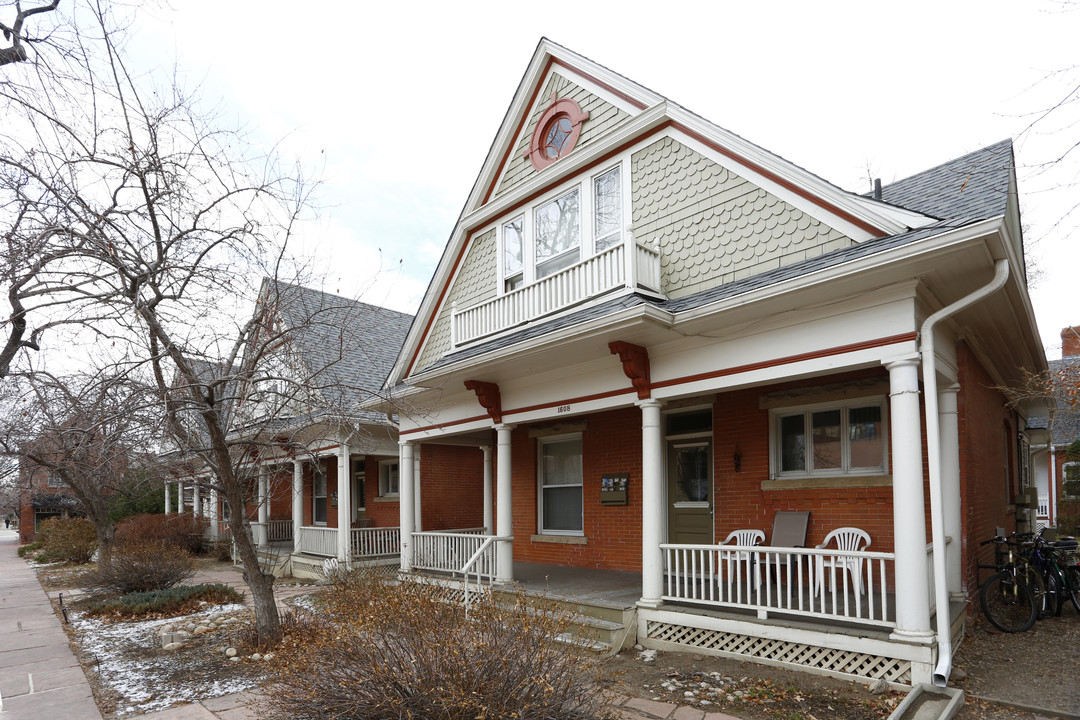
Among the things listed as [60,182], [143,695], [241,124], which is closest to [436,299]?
[241,124]

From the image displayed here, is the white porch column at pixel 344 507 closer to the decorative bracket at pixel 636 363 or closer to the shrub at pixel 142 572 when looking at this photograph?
the shrub at pixel 142 572

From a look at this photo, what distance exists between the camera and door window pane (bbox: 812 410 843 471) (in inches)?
337

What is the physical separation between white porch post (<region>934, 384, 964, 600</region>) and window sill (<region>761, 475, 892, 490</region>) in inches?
24.8

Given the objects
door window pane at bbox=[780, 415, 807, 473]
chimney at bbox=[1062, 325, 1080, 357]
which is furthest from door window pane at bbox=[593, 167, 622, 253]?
chimney at bbox=[1062, 325, 1080, 357]

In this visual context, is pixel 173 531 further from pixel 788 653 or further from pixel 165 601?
pixel 788 653

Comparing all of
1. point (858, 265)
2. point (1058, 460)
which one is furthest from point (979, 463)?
point (1058, 460)

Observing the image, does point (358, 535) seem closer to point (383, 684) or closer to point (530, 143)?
point (530, 143)

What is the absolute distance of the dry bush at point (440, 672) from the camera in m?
3.75

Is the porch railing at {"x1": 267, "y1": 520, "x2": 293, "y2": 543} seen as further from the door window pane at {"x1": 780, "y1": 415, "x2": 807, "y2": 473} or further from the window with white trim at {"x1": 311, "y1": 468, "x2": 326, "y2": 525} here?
the door window pane at {"x1": 780, "y1": 415, "x2": 807, "y2": 473}

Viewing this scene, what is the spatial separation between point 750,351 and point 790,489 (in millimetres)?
2511

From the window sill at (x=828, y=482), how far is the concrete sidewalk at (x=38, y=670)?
312 inches

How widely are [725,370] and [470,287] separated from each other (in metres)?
5.80

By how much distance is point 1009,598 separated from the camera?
8.41 m

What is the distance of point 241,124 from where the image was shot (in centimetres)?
747
